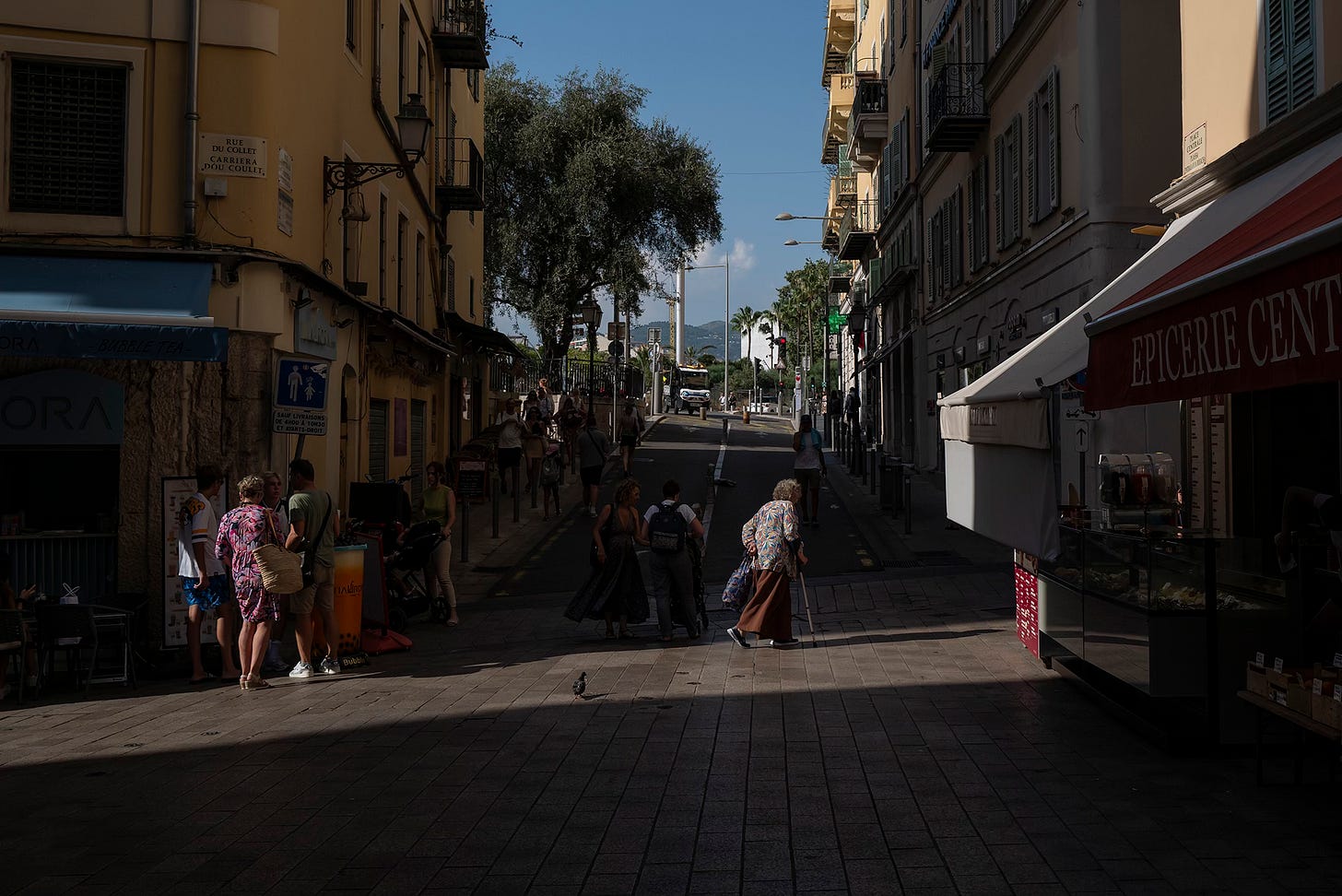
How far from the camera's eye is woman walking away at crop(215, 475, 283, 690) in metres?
10.4

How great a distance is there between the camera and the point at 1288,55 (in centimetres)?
1045

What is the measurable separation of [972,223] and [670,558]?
15161 millimetres

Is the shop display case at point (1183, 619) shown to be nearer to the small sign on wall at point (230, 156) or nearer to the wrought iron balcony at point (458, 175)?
the small sign on wall at point (230, 156)

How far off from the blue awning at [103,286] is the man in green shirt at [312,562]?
193cm

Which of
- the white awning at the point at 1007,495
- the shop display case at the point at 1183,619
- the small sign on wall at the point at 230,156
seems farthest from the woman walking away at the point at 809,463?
the shop display case at the point at 1183,619

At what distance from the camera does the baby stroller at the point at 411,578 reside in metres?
13.1

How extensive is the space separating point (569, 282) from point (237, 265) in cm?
2964

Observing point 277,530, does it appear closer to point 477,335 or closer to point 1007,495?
point 1007,495

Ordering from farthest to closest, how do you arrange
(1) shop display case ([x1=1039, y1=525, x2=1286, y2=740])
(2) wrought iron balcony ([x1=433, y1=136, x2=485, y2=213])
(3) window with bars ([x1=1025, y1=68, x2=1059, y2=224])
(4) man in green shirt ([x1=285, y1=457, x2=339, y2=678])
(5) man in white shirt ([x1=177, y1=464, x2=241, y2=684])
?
1. (2) wrought iron balcony ([x1=433, y1=136, x2=485, y2=213])
2. (3) window with bars ([x1=1025, y1=68, x2=1059, y2=224])
3. (5) man in white shirt ([x1=177, y1=464, x2=241, y2=684])
4. (4) man in green shirt ([x1=285, y1=457, x2=339, y2=678])
5. (1) shop display case ([x1=1039, y1=525, x2=1286, y2=740])

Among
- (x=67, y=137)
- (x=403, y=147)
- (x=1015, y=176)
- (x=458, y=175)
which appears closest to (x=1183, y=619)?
→ (x=67, y=137)

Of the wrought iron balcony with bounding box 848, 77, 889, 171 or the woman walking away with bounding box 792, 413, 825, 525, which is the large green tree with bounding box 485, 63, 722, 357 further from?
the woman walking away with bounding box 792, 413, 825, 525

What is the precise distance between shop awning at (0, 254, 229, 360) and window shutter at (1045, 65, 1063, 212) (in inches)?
467

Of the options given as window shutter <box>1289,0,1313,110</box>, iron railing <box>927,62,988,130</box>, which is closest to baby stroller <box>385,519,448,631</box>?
window shutter <box>1289,0,1313,110</box>

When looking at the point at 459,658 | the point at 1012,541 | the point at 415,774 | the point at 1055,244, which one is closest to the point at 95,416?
the point at 459,658
